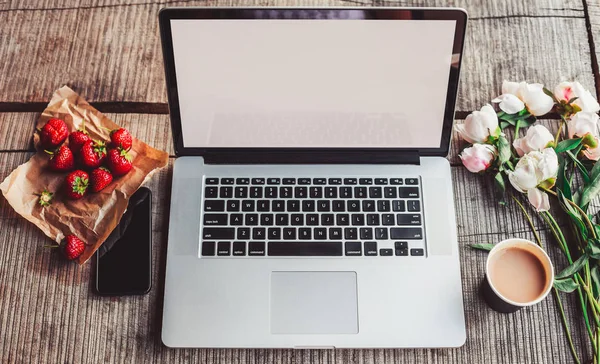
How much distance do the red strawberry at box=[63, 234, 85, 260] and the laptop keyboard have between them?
18cm

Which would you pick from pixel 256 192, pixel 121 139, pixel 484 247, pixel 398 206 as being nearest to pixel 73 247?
pixel 121 139

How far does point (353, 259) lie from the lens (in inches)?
33.4

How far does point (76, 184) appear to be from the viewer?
2.85 feet

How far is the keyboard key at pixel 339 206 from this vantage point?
2.87 feet

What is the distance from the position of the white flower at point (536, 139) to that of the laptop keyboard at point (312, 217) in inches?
7.2

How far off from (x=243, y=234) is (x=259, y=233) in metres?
0.02

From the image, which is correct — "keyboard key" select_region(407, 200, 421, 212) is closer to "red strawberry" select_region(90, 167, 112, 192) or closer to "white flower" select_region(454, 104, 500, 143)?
"white flower" select_region(454, 104, 500, 143)

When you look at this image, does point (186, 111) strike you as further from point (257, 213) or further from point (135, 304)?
point (135, 304)

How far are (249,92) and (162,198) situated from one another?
0.22 meters

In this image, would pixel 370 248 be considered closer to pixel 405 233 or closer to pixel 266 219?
pixel 405 233

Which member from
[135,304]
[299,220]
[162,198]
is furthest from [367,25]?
[135,304]

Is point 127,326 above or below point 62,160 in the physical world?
below

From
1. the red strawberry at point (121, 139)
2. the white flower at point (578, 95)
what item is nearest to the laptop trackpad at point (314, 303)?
the red strawberry at point (121, 139)

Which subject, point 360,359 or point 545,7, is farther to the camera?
point 545,7
